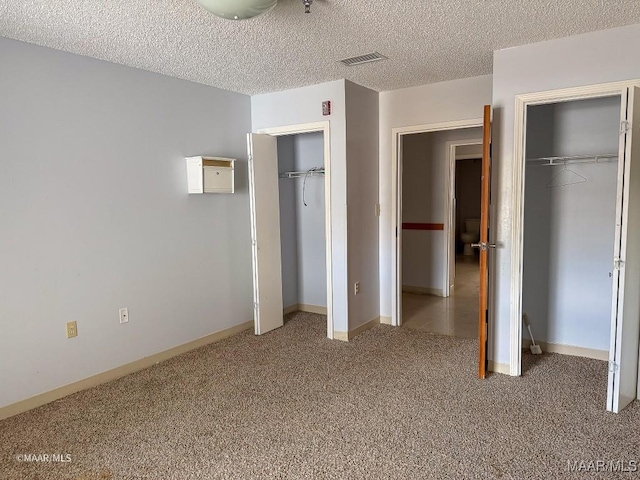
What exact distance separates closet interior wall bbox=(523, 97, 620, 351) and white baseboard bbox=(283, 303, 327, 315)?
218cm

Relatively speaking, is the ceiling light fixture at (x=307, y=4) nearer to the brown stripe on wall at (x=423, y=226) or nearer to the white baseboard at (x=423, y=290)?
the brown stripe on wall at (x=423, y=226)

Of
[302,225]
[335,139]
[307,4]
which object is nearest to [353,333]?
[302,225]

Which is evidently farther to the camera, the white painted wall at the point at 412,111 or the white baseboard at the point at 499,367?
the white painted wall at the point at 412,111

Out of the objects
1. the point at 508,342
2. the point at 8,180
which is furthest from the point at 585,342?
the point at 8,180

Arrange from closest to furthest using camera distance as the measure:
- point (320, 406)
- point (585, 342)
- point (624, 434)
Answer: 1. point (624, 434)
2. point (320, 406)
3. point (585, 342)

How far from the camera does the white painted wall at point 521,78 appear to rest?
111 inches

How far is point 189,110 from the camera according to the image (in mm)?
3902

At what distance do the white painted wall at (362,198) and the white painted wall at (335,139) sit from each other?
2.4 inches

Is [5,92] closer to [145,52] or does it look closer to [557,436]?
[145,52]

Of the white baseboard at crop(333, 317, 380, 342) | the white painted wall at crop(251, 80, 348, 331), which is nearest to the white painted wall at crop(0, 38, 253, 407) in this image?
the white painted wall at crop(251, 80, 348, 331)

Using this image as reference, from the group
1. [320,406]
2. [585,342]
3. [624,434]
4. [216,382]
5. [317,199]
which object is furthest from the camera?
[317,199]

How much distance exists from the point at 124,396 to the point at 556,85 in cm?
363

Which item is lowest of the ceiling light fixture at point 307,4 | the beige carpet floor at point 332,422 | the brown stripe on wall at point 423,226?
the beige carpet floor at point 332,422

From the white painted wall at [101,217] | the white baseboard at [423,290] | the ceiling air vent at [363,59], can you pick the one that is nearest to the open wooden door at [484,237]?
the ceiling air vent at [363,59]
